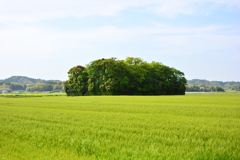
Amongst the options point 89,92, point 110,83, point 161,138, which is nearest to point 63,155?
point 161,138

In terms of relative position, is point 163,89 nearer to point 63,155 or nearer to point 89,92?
point 89,92

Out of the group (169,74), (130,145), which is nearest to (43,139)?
(130,145)

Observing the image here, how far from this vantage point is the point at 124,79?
3228 inches

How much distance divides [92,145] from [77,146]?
512 mm

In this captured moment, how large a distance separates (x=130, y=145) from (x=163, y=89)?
274ft

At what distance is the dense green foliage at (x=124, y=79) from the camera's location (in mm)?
82000

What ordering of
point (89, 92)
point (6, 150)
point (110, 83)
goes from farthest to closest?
point (89, 92)
point (110, 83)
point (6, 150)

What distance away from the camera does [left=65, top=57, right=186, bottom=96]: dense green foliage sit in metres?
82.0

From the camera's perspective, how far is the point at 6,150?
27.6 ft

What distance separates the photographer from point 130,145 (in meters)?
8.51

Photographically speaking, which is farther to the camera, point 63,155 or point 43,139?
point 43,139

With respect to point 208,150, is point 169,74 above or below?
above

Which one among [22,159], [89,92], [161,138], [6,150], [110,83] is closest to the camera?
[22,159]

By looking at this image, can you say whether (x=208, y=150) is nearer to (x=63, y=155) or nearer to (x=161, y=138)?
(x=161, y=138)
